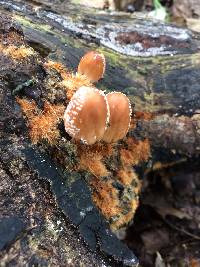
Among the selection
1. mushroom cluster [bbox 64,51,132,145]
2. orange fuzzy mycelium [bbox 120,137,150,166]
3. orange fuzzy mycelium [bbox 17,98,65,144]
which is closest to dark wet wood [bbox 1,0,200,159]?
orange fuzzy mycelium [bbox 120,137,150,166]

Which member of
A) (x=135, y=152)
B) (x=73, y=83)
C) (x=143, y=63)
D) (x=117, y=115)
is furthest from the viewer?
(x=143, y=63)

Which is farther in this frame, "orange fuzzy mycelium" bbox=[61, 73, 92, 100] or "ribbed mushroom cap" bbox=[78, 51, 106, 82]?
"ribbed mushroom cap" bbox=[78, 51, 106, 82]

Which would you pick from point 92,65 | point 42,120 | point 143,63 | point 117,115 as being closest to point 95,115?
point 117,115

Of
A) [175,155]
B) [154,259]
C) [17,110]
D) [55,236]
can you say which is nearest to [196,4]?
[175,155]

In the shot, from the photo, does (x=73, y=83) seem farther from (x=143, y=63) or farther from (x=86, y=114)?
(x=143, y=63)

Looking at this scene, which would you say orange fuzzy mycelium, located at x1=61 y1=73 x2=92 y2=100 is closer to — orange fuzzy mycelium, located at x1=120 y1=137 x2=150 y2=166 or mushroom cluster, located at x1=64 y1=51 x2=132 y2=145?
mushroom cluster, located at x1=64 y1=51 x2=132 y2=145

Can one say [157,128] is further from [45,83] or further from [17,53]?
[17,53]
